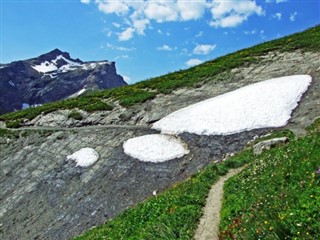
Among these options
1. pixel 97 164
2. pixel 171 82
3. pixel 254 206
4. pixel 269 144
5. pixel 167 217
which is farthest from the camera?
pixel 171 82

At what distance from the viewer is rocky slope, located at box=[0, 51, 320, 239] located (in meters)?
28.5

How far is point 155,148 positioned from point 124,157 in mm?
2752

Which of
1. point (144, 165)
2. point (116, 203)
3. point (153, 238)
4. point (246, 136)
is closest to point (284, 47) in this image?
point (246, 136)

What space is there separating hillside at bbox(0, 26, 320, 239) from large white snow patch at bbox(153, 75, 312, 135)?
3.01 feet

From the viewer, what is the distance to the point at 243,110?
115ft

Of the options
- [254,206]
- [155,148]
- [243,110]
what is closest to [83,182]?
[155,148]

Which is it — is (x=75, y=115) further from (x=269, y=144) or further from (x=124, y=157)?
(x=269, y=144)

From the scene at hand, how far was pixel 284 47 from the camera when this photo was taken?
171 feet

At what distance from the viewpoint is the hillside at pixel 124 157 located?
21047mm

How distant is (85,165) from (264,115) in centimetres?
1597

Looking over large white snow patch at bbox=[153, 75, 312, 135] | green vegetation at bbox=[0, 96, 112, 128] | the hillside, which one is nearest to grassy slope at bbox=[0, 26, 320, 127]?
green vegetation at bbox=[0, 96, 112, 128]

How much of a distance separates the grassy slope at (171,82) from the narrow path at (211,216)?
88.2 ft

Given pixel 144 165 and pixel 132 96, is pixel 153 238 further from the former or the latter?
pixel 132 96

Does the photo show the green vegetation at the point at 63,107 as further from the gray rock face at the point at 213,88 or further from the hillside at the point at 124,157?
the gray rock face at the point at 213,88
